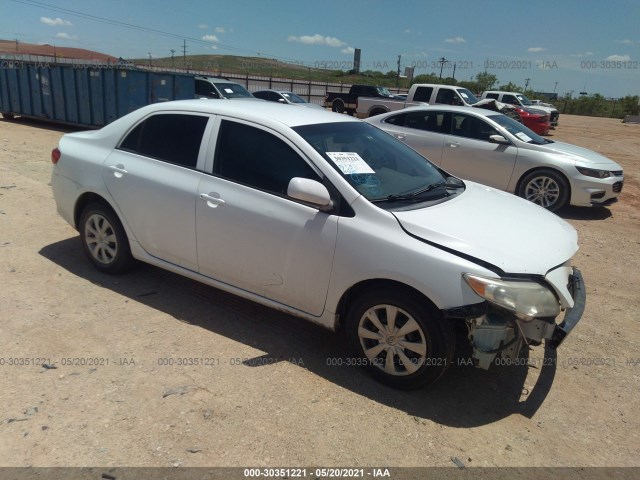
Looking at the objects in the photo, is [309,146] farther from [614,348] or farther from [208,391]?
[614,348]

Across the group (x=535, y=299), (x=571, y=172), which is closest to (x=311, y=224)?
(x=535, y=299)

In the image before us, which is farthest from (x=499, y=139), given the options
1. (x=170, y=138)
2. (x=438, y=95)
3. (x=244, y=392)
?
(x=438, y=95)

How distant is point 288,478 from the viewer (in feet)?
7.92

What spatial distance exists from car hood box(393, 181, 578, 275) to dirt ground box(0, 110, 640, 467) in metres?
0.94

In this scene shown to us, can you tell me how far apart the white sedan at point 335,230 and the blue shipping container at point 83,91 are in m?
9.83

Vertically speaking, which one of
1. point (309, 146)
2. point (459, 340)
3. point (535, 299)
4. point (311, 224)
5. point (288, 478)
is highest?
point (309, 146)

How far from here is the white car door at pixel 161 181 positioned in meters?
3.73

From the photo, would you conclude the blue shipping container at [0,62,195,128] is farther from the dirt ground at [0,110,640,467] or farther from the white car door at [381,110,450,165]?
the dirt ground at [0,110,640,467]

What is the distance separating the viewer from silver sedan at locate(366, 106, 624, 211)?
7559 mm

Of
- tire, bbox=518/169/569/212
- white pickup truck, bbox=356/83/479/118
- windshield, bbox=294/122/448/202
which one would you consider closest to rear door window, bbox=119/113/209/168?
windshield, bbox=294/122/448/202

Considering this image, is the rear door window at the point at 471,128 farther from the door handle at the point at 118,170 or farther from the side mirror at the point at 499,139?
the door handle at the point at 118,170

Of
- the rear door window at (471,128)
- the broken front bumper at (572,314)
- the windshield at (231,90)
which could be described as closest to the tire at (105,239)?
the broken front bumper at (572,314)

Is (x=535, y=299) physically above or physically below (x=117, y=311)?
above

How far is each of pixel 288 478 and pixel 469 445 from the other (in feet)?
3.38
